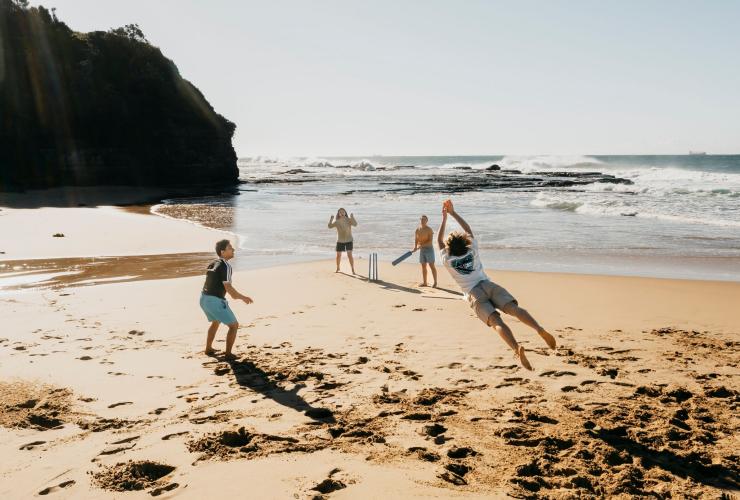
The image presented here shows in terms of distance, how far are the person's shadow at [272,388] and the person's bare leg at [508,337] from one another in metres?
1.91

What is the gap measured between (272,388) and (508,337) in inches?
98.2

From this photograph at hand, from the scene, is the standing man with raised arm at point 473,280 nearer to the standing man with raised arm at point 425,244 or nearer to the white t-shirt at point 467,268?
the white t-shirt at point 467,268

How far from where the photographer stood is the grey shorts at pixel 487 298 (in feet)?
19.1

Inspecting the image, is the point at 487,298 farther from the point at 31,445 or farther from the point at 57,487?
the point at 31,445

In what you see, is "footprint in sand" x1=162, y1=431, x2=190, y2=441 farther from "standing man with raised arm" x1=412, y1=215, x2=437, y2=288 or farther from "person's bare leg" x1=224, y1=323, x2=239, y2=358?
"standing man with raised arm" x1=412, y1=215, x2=437, y2=288

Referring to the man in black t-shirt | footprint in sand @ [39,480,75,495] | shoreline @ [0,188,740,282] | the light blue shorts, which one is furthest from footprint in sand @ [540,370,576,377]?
shoreline @ [0,188,740,282]

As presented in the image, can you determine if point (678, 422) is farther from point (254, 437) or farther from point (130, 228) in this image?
point (130, 228)

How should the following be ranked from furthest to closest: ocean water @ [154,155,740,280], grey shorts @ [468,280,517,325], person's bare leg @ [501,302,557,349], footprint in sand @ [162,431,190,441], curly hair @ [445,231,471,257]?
ocean water @ [154,155,740,280] < curly hair @ [445,231,471,257] < grey shorts @ [468,280,517,325] < person's bare leg @ [501,302,557,349] < footprint in sand @ [162,431,190,441]

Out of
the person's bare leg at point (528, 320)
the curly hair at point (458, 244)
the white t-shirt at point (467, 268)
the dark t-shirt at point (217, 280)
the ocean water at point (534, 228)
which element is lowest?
the ocean water at point (534, 228)

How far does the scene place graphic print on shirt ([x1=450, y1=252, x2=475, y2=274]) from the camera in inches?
235

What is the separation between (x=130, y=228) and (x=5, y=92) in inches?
1234

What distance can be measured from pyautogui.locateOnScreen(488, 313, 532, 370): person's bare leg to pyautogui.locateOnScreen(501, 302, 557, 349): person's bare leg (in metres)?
0.16

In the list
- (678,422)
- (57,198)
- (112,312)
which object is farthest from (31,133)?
(678,422)

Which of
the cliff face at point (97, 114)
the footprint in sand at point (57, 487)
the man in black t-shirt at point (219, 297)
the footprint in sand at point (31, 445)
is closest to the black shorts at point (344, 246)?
the man in black t-shirt at point (219, 297)
